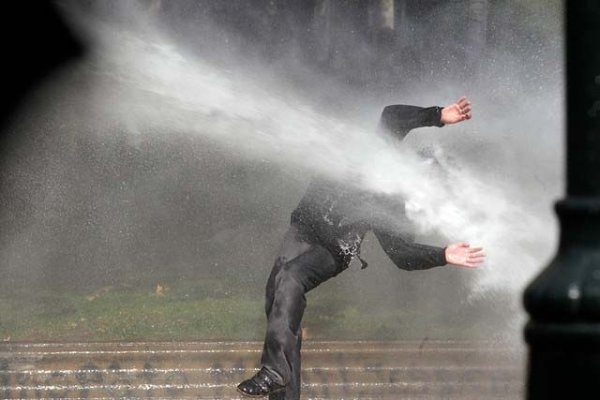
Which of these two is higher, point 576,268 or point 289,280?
point 576,268

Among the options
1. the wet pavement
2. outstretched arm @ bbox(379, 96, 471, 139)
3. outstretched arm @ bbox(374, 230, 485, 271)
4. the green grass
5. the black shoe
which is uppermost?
outstretched arm @ bbox(379, 96, 471, 139)

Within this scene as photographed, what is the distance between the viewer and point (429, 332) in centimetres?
1115

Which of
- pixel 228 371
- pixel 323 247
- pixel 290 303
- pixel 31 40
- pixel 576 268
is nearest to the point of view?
pixel 576 268

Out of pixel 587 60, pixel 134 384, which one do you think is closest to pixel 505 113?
pixel 134 384

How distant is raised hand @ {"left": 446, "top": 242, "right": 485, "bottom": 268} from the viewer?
711 cm

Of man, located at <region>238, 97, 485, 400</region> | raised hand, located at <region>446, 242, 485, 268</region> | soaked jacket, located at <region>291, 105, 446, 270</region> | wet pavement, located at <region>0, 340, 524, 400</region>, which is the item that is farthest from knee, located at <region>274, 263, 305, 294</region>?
wet pavement, located at <region>0, 340, 524, 400</region>

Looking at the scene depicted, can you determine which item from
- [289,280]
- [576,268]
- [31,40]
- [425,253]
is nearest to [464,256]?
[425,253]

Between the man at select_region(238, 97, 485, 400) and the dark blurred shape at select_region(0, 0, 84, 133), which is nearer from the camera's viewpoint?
the man at select_region(238, 97, 485, 400)

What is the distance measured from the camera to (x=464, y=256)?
7.13 metres

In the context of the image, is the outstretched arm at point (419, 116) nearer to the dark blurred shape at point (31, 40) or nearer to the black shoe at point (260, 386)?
the black shoe at point (260, 386)

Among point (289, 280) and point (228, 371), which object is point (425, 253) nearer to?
point (289, 280)

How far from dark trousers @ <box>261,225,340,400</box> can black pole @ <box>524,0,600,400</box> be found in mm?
4141

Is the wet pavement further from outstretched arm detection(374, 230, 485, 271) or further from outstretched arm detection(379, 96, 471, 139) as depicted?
outstretched arm detection(379, 96, 471, 139)

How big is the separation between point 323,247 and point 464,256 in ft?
2.74
